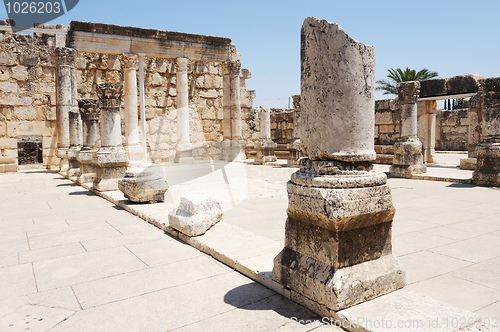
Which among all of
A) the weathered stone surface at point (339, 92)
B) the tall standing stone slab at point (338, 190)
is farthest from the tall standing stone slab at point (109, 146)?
the weathered stone surface at point (339, 92)

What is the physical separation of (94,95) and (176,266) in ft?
44.7

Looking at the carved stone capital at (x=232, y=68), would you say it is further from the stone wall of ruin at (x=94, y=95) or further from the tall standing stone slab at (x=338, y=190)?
the tall standing stone slab at (x=338, y=190)

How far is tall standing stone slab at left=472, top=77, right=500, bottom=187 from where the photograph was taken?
8.72 metres

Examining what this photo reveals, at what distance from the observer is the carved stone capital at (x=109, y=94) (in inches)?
344

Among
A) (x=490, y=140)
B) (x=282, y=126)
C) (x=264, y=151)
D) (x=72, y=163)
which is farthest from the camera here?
(x=282, y=126)

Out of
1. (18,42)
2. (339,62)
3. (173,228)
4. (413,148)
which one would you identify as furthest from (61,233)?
(18,42)

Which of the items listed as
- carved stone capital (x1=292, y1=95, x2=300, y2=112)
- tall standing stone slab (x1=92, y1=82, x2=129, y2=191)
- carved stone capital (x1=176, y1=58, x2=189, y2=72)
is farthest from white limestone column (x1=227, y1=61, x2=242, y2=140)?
tall standing stone slab (x1=92, y1=82, x2=129, y2=191)

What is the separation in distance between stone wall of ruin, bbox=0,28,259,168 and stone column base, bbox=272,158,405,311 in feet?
44.7

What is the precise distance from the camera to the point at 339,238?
271 cm

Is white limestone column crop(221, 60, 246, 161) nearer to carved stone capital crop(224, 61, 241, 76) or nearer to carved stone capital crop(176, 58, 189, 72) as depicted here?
carved stone capital crop(224, 61, 241, 76)

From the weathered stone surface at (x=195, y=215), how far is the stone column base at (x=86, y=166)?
600 cm

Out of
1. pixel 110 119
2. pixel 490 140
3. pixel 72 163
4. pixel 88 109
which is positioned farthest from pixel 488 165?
pixel 72 163

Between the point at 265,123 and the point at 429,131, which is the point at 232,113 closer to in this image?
the point at 265,123

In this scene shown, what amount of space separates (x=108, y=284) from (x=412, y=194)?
6.25 metres
